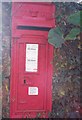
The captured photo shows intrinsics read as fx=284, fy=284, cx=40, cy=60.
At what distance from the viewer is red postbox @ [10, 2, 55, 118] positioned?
5789 millimetres

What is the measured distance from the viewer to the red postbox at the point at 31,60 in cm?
579

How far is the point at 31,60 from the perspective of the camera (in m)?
5.87

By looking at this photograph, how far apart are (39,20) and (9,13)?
63 cm

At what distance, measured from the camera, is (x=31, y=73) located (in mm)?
5891

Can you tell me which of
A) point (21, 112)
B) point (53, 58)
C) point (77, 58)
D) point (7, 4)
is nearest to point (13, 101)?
point (21, 112)

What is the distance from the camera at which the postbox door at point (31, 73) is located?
19.2 ft

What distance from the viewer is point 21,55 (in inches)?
230

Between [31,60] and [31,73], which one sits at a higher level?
[31,60]

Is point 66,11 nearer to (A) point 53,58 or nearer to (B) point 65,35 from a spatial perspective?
(B) point 65,35

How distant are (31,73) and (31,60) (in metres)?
0.27

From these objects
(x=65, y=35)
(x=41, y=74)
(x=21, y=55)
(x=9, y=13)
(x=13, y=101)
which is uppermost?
(x=9, y=13)

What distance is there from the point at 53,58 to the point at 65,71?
1.28 ft

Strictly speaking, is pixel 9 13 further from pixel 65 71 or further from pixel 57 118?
pixel 57 118

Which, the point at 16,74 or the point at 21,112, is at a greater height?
the point at 16,74
